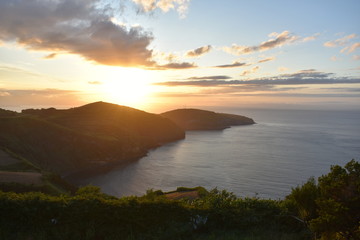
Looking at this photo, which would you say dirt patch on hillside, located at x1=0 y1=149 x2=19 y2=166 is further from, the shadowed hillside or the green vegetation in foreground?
the green vegetation in foreground

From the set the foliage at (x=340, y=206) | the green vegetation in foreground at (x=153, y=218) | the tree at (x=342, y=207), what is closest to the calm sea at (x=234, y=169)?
the green vegetation in foreground at (x=153, y=218)

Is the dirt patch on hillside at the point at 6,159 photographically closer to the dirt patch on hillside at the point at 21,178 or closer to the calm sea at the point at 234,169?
the dirt patch on hillside at the point at 21,178

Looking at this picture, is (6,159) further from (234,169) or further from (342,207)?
(342,207)

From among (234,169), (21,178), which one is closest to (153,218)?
(21,178)

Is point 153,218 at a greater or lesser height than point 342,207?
lesser

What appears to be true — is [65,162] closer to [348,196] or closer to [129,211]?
[129,211]

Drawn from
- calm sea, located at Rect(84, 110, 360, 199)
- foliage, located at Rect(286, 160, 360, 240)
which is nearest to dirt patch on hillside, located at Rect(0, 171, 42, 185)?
calm sea, located at Rect(84, 110, 360, 199)

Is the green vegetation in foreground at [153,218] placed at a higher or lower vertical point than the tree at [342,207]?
lower

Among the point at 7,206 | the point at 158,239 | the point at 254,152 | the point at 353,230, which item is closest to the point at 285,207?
the point at 353,230
